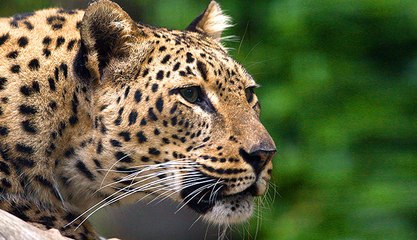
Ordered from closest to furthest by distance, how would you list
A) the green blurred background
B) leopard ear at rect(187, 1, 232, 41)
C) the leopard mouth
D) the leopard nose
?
the leopard nose < the leopard mouth < leopard ear at rect(187, 1, 232, 41) < the green blurred background

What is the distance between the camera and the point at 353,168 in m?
10.7

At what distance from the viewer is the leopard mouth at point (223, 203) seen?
668 centimetres

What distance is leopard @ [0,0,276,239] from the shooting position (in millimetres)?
6542

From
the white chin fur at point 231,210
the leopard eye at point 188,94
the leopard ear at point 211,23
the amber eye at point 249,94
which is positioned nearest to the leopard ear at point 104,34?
the leopard eye at point 188,94

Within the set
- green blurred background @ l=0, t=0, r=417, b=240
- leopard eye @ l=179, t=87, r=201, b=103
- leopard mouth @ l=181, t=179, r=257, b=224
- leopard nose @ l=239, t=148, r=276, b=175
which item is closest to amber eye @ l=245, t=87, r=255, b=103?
leopard eye @ l=179, t=87, r=201, b=103

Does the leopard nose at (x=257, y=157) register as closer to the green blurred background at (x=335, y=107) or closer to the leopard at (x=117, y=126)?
the leopard at (x=117, y=126)

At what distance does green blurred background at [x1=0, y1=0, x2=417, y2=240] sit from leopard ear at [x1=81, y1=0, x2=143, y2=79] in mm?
3941

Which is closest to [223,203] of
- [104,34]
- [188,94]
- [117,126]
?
[188,94]

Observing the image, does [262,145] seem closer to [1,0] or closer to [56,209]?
[56,209]

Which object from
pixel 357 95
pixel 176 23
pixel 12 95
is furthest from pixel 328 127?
pixel 12 95

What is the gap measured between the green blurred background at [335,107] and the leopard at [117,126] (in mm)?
3927

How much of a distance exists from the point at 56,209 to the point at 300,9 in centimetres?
483

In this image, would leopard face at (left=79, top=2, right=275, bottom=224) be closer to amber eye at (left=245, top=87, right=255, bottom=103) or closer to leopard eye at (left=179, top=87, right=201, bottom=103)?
leopard eye at (left=179, top=87, right=201, bottom=103)

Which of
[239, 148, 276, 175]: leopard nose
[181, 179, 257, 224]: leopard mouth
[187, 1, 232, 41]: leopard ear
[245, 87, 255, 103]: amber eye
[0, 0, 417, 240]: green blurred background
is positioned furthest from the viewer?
[0, 0, 417, 240]: green blurred background
